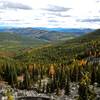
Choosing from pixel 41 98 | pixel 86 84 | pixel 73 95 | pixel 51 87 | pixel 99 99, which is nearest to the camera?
pixel 86 84

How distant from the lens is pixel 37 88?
194375 mm

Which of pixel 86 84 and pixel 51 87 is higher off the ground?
pixel 86 84

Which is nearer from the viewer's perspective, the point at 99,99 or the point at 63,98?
the point at 99,99

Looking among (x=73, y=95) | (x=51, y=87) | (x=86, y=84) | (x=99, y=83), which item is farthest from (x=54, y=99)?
(x=86, y=84)

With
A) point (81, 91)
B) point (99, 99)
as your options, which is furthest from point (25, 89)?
point (81, 91)

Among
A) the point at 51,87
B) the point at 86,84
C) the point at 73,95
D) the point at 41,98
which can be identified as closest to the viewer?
the point at 86,84

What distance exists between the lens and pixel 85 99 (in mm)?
93375

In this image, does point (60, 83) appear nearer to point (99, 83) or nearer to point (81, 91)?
point (99, 83)

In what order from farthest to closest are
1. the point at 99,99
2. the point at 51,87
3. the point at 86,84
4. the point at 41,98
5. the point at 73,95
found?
the point at 51,87 → the point at 73,95 → the point at 41,98 → the point at 99,99 → the point at 86,84

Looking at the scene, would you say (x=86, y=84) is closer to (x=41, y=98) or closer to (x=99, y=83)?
(x=41, y=98)

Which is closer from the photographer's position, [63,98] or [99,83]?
[63,98]

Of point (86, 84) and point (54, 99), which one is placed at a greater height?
point (86, 84)

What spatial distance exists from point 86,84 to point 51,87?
9556cm

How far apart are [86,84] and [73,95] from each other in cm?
7358
